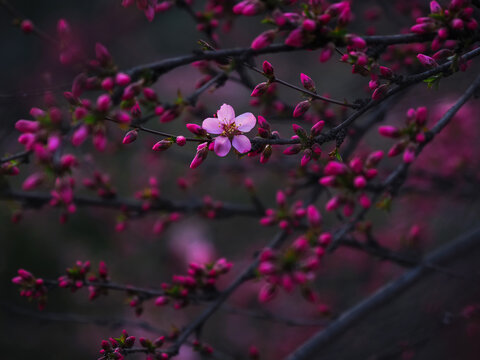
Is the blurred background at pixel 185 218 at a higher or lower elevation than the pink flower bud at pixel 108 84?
higher

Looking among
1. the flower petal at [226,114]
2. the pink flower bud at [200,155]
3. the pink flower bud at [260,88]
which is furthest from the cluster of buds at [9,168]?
the pink flower bud at [260,88]

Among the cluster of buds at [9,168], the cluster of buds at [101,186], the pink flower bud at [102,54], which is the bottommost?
the cluster of buds at [9,168]

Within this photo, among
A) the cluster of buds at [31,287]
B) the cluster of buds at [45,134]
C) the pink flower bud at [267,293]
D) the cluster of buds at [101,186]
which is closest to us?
the cluster of buds at [45,134]

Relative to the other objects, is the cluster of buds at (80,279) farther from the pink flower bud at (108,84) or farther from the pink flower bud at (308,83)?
the pink flower bud at (308,83)

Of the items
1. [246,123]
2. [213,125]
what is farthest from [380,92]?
[213,125]

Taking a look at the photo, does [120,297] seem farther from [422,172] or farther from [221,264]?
[422,172]

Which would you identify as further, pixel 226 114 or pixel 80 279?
pixel 80 279

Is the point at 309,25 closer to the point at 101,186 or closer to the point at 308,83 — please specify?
the point at 308,83

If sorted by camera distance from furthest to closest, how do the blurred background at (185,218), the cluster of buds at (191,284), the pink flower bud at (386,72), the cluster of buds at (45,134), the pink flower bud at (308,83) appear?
1. the blurred background at (185,218)
2. the cluster of buds at (191,284)
3. the pink flower bud at (308,83)
4. the pink flower bud at (386,72)
5. the cluster of buds at (45,134)
